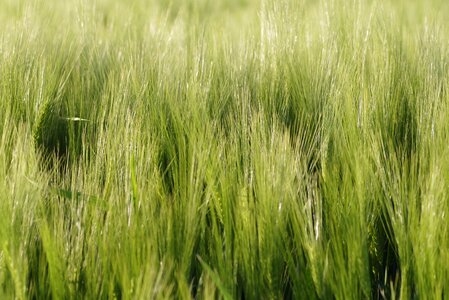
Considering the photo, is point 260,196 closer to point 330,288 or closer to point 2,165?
point 330,288

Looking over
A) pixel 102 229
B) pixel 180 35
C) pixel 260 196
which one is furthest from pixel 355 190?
pixel 180 35

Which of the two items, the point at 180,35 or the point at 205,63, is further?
the point at 180,35

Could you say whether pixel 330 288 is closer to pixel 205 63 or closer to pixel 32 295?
pixel 32 295

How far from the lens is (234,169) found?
119cm

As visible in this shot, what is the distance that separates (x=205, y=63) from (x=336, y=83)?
309 millimetres

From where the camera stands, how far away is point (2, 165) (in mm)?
1153

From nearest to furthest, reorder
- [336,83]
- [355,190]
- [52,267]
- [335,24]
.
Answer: [52,267], [355,190], [336,83], [335,24]

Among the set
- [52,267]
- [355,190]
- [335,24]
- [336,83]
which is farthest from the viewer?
[335,24]

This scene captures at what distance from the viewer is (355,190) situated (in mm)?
1139

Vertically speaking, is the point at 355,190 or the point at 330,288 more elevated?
the point at 355,190

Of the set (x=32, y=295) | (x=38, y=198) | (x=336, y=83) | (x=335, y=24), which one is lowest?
(x=32, y=295)

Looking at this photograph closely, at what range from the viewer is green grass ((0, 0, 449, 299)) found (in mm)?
1023

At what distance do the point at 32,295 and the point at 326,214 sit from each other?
0.48 meters

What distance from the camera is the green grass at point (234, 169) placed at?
1023 millimetres
